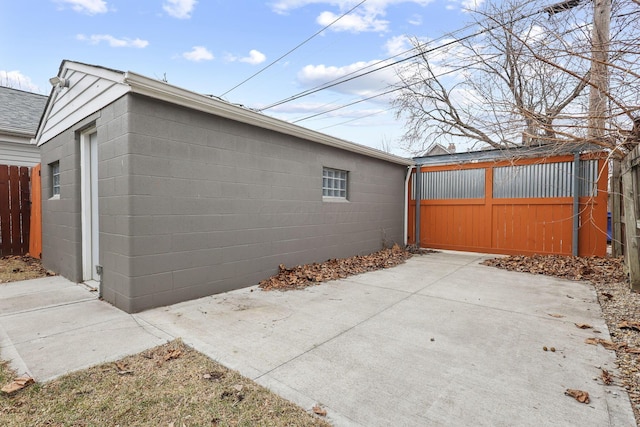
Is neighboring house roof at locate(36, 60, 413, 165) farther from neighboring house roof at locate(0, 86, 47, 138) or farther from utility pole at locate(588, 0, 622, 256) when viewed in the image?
utility pole at locate(588, 0, 622, 256)

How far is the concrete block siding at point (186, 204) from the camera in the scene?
3.79 meters

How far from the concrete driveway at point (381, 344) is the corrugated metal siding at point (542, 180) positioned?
3202 millimetres

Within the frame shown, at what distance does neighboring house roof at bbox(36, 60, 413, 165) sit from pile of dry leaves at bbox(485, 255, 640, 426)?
4814 millimetres

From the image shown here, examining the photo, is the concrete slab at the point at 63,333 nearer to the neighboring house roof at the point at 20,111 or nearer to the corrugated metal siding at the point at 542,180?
the neighboring house roof at the point at 20,111

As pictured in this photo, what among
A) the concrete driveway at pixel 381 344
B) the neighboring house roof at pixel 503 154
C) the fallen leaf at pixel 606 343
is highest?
the neighboring house roof at pixel 503 154

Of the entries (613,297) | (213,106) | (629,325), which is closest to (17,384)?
(213,106)

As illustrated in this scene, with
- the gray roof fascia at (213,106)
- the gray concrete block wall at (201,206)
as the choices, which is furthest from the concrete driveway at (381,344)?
the gray roof fascia at (213,106)

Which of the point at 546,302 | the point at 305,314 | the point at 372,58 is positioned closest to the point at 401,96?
the point at 372,58

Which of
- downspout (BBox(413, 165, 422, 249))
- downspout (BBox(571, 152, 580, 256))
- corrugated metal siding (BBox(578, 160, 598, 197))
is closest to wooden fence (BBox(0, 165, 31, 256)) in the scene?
downspout (BBox(413, 165, 422, 249))

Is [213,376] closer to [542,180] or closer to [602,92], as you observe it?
[602,92]

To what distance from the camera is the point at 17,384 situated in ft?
7.09

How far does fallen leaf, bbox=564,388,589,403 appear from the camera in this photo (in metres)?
2.06

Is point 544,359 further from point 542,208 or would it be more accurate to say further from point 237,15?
point 237,15

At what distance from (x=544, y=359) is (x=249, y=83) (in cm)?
1442
